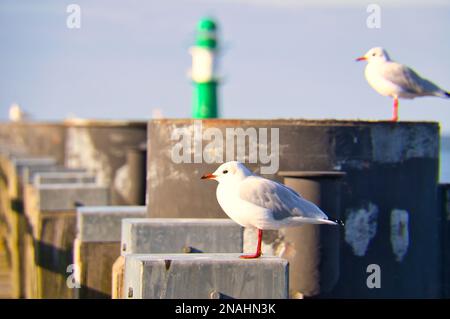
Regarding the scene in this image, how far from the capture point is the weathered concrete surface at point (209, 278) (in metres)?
5.93

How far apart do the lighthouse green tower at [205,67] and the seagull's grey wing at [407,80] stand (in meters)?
25.6

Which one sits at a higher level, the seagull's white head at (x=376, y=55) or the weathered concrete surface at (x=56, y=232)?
the seagull's white head at (x=376, y=55)

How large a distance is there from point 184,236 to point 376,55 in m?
2.81

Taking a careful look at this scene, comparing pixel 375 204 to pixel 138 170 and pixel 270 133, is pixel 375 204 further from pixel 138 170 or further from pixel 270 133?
pixel 138 170

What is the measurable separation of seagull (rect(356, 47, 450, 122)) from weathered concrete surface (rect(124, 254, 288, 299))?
10.6ft

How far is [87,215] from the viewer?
9602 mm

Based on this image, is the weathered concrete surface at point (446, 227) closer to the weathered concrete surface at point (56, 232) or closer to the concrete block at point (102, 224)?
the concrete block at point (102, 224)

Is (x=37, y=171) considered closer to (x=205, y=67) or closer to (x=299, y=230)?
(x=299, y=230)

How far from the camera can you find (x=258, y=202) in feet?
20.9

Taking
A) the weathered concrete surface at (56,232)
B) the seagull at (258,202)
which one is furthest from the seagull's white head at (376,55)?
the weathered concrete surface at (56,232)

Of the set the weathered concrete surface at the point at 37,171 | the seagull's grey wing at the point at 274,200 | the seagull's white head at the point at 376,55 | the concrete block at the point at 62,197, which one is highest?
the seagull's white head at the point at 376,55

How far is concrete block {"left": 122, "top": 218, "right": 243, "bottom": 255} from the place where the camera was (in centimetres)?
737
